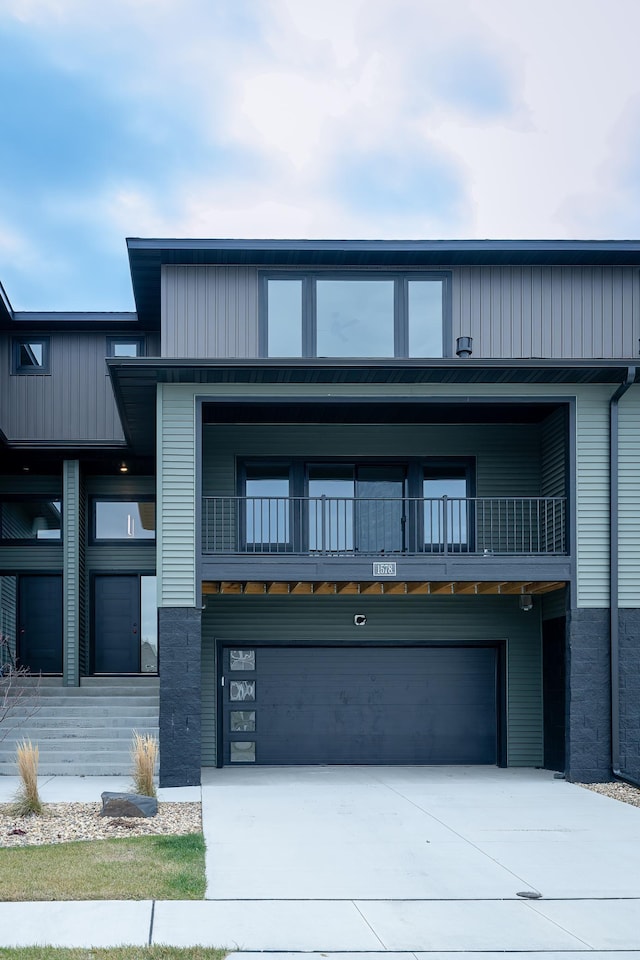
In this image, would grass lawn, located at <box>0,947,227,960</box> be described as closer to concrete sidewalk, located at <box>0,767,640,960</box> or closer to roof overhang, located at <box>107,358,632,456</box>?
concrete sidewalk, located at <box>0,767,640,960</box>

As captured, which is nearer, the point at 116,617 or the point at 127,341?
the point at 127,341

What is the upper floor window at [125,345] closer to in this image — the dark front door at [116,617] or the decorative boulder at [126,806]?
the dark front door at [116,617]

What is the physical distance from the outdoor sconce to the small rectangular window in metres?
7.51

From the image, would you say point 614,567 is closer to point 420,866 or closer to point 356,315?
point 356,315

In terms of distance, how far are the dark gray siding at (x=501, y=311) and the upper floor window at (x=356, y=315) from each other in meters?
0.24

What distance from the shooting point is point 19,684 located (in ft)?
58.5

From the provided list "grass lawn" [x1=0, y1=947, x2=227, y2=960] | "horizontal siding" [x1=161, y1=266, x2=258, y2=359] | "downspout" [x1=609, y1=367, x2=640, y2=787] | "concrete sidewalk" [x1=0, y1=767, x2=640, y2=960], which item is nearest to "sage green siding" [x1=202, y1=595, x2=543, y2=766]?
"downspout" [x1=609, y1=367, x2=640, y2=787]

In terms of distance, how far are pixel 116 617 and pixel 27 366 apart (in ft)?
16.5

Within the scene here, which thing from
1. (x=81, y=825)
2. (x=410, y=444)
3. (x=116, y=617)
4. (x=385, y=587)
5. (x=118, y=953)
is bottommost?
(x=81, y=825)

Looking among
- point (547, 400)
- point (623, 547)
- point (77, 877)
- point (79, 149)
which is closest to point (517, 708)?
point (623, 547)

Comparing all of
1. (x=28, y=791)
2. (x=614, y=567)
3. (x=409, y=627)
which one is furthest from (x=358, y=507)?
(x=28, y=791)

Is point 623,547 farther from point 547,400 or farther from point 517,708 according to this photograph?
point 517,708

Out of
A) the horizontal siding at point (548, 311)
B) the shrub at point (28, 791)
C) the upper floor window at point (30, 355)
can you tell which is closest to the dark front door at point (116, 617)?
the upper floor window at point (30, 355)

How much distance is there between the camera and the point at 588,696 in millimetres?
14867
